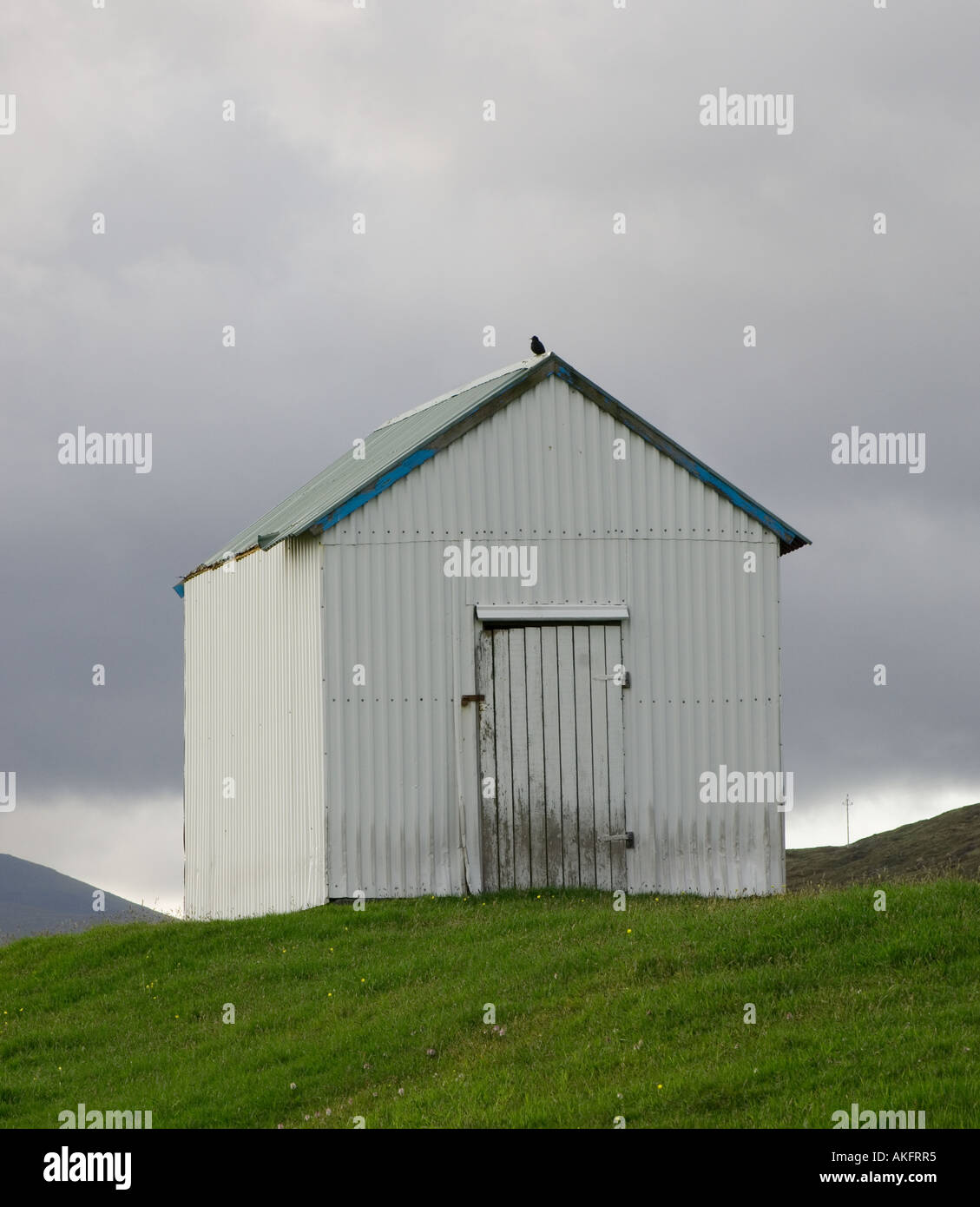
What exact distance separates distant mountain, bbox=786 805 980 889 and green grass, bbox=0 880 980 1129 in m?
22.9

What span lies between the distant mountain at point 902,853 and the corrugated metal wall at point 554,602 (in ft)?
62.7

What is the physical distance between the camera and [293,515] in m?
20.5

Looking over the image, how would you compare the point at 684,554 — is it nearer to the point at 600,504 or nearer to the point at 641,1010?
the point at 600,504

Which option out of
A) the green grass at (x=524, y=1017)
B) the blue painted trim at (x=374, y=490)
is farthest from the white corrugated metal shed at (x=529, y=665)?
the green grass at (x=524, y=1017)

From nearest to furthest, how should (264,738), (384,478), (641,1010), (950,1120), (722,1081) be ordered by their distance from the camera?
(950,1120) < (722,1081) < (641,1010) < (384,478) < (264,738)

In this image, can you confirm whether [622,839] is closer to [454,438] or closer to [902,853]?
[454,438]

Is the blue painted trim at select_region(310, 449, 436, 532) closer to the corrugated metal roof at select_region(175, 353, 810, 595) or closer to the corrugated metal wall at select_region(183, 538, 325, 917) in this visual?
the corrugated metal roof at select_region(175, 353, 810, 595)

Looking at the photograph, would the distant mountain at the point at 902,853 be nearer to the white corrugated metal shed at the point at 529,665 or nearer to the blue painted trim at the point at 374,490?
the white corrugated metal shed at the point at 529,665

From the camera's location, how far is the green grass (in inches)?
402

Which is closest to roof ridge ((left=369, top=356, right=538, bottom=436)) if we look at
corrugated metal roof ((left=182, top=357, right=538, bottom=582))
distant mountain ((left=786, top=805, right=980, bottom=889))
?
corrugated metal roof ((left=182, top=357, right=538, bottom=582))

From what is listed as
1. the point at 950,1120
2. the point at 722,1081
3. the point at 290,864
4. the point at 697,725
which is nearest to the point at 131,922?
the point at 290,864
